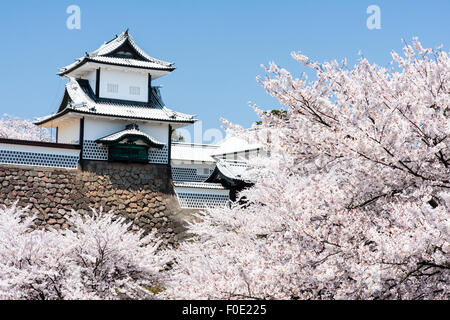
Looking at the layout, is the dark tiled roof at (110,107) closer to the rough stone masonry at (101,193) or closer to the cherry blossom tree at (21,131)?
the rough stone masonry at (101,193)

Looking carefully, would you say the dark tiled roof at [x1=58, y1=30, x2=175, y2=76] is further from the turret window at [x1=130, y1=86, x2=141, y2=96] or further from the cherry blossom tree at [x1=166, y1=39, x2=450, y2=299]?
the cherry blossom tree at [x1=166, y1=39, x2=450, y2=299]

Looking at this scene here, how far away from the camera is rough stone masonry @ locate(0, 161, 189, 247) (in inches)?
727

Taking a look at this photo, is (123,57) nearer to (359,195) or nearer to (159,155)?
(159,155)

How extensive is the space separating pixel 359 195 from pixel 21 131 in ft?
96.3

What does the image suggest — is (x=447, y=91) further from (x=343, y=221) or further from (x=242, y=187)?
(x=242, y=187)

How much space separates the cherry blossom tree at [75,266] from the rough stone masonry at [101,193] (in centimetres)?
779

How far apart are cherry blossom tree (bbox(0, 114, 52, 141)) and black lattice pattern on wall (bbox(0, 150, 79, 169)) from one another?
10.8m

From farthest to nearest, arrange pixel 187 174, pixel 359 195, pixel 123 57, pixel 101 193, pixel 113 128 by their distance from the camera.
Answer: pixel 187 174 → pixel 123 57 → pixel 113 128 → pixel 101 193 → pixel 359 195

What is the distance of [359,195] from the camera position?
20.4ft

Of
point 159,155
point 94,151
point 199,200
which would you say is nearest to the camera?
point 94,151

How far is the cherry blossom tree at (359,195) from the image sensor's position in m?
5.35

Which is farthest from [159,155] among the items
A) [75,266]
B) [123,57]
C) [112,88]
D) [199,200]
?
[75,266]

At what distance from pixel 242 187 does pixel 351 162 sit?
52.0 feet

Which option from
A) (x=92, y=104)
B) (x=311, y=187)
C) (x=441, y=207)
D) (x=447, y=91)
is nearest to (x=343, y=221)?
(x=311, y=187)
